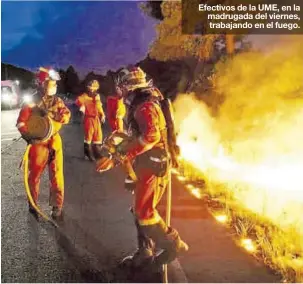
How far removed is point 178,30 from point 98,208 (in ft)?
6.57

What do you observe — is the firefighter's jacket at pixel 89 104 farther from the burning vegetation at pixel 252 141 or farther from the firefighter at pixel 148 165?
the burning vegetation at pixel 252 141

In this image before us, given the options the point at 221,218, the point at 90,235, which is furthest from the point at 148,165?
the point at 221,218

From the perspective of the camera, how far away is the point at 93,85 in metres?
4.94

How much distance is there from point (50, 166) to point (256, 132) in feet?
7.26

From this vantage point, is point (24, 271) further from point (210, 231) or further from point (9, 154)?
point (210, 231)

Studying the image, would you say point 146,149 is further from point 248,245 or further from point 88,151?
point 248,245

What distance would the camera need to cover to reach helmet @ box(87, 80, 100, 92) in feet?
16.1

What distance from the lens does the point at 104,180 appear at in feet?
15.7

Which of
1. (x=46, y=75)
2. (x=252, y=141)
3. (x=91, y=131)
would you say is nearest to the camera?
(x=46, y=75)

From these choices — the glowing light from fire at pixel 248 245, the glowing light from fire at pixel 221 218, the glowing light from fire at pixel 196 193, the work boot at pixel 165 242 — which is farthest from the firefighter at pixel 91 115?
the glowing light from fire at pixel 248 245

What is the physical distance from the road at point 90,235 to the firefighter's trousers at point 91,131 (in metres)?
0.07

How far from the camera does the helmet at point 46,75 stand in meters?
4.73

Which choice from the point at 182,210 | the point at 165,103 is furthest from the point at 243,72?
the point at 182,210

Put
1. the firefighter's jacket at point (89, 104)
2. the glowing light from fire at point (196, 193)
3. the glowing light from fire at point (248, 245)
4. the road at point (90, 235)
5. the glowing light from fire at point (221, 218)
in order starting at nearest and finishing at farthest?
the road at point (90, 235)
the glowing light from fire at point (248, 245)
the glowing light from fire at point (221, 218)
the firefighter's jacket at point (89, 104)
the glowing light from fire at point (196, 193)
